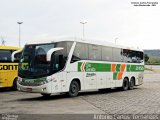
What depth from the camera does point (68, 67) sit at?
19.7 metres

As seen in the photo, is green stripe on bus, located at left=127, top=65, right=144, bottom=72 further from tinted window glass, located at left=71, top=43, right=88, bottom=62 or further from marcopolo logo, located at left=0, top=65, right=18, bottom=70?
marcopolo logo, located at left=0, top=65, right=18, bottom=70

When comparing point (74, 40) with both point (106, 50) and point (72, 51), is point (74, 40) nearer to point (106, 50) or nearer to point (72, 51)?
point (72, 51)

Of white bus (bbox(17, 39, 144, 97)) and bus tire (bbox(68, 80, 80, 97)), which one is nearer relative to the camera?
white bus (bbox(17, 39, 144, 97))

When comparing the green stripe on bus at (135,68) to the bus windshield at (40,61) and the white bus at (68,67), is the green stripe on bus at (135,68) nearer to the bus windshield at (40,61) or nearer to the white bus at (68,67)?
the white bus at (68,67)

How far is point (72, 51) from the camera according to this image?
2002 cm

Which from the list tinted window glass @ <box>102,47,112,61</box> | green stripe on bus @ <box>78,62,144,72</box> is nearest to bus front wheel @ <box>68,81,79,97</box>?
green stripe on bus @ <box>78,62,144,72</box>

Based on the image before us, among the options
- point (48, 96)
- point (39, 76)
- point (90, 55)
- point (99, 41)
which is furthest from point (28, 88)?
point (99, 41)

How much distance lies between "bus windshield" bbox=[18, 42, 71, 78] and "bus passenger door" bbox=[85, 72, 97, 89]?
2653mm

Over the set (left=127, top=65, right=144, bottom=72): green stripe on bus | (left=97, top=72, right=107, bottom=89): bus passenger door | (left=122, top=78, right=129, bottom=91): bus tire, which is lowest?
(left=122, top=78, right=129, bottom=91): bus tire

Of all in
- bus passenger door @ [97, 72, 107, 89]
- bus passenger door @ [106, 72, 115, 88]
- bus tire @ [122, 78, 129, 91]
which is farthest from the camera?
bus tire @ [122, 78, 129, 91]

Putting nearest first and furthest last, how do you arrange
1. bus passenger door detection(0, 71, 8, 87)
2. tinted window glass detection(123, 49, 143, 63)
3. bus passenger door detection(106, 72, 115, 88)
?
bus passenger door detection(0, 71, 8, 87)
bus passenger door detection(106, 72, 115, 88)
tinted window glass detection(123, 49, 143, 63)

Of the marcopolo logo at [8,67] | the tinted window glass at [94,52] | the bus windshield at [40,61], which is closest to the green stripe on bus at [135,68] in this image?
the tinted window glass at [94,52]

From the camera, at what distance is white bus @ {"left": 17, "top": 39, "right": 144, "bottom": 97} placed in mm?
18453

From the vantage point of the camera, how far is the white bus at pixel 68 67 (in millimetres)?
18453
